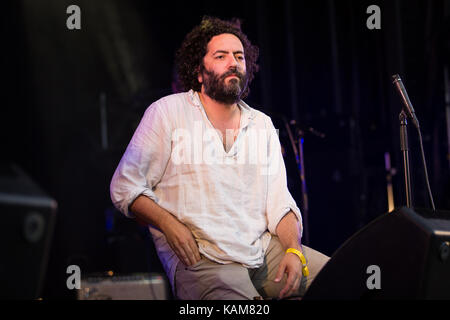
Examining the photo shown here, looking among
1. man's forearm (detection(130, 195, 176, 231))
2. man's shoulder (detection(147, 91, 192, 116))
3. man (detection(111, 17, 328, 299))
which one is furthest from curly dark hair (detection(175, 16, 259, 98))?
man's forearm (detection(130, 195, 176, 231))

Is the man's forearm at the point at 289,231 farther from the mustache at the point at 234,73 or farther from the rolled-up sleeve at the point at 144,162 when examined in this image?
the mustache at the point at 234,73

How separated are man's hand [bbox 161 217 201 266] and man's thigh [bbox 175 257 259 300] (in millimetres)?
39

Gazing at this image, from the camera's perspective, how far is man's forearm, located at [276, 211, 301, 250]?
7.45ft

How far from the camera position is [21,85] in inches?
143

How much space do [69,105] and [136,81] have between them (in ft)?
2.66

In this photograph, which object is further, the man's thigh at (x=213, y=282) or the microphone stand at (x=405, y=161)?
the microphone stand at (x=405, y=161)

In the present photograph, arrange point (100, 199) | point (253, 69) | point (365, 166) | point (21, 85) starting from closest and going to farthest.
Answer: point (253, 69), point (21, 85), point (365, 166), point (100, 199)

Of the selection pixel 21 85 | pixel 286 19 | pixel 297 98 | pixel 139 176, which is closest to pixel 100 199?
pixel 21 85

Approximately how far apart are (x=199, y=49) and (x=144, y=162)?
0.92m

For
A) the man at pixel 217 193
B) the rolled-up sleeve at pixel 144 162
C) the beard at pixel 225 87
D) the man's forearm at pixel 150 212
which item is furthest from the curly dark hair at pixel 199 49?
the man's forearm at pixel 150 212

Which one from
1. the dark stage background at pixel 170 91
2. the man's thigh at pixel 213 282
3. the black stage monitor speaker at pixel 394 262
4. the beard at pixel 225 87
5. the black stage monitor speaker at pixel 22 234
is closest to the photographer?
the black stage monitor speaker at pixel 22 234

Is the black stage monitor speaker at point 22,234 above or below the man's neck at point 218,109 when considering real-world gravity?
below

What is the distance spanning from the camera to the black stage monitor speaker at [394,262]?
1443 mm
